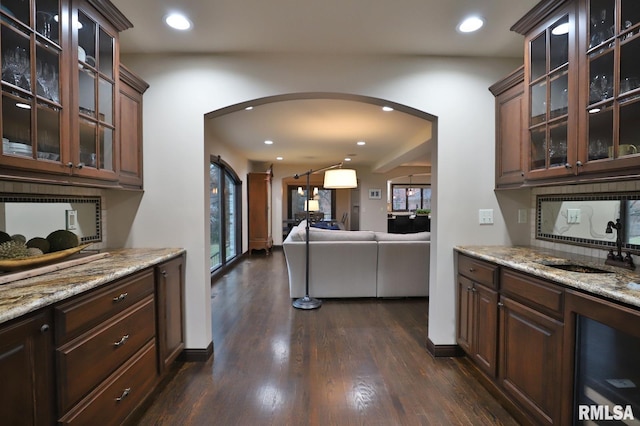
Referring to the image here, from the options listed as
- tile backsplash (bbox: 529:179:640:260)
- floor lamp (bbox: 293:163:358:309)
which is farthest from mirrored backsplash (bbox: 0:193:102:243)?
tile backsplash (bbox: 529:179:640:260)

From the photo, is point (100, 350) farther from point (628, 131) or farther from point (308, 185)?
point (308, 185)

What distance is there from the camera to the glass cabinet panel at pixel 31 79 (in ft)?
4.48

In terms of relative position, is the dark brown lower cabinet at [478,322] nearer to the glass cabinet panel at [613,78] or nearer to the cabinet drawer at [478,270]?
the cabinet drawer at [478,270]

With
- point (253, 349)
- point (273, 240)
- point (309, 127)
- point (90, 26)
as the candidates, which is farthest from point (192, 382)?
point (273, 240)

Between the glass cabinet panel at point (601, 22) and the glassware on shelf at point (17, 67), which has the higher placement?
the glass cabinet panel at point (601, 22)

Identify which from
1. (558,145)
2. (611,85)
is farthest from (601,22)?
(558,145)

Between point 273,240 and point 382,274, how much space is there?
5276 millimetres

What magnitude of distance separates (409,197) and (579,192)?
10416mm

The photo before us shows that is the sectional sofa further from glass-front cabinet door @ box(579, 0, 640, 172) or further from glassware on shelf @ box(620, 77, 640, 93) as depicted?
glassware on shelf @ box(620, 77, 640, 93)

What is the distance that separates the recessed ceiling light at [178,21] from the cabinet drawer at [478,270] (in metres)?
2.64

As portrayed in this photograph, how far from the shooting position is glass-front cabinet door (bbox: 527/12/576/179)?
5.85 feet

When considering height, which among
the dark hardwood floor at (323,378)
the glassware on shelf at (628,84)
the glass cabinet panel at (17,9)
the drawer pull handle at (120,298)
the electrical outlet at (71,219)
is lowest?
the dark hardwood floor at (323,378)

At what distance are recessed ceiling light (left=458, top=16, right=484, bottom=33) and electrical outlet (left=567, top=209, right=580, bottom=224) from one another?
1.50 metres

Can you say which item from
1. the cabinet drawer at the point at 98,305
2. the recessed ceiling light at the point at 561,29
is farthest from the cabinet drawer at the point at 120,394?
the recessed ceiling light at the point at 561,29
